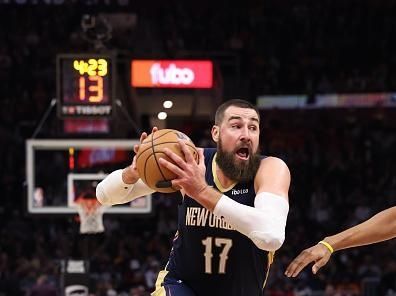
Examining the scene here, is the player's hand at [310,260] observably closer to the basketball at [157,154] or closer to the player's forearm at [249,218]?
the player's forearm at [249,218]

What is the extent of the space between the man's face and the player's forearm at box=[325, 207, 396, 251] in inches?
25.1

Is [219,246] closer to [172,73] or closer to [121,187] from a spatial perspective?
[121,187]

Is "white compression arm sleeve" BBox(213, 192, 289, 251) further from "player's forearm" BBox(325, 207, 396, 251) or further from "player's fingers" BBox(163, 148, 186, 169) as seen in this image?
"player's forearm" BBox(325, 207, 396, 251)

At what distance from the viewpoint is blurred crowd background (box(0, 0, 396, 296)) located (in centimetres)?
1700

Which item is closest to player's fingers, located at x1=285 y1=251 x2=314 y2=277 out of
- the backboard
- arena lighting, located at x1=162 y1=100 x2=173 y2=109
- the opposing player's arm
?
the opposing player's arm

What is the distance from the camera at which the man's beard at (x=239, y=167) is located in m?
5.11

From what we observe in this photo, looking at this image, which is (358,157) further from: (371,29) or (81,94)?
(81,94)

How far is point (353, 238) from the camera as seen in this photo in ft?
17.5

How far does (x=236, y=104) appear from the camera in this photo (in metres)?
5.16

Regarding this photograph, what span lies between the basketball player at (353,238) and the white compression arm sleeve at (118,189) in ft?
3.70

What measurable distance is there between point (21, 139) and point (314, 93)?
20.8 ft

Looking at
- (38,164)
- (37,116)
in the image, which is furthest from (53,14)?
(38,164)

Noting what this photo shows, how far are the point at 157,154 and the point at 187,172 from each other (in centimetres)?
24

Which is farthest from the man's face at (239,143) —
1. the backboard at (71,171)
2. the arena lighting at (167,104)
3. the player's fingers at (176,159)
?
the arena lighting at (167,104)
